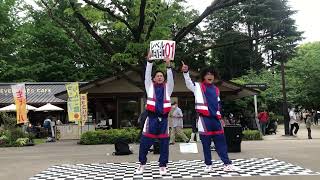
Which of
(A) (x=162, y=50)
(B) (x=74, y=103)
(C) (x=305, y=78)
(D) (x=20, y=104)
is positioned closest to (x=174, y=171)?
(A) (x=162, y=50)

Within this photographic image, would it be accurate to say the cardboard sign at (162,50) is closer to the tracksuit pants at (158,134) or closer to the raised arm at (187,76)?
the raised arm at (187,76)

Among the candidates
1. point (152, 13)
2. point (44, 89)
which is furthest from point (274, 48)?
point (152, 13)

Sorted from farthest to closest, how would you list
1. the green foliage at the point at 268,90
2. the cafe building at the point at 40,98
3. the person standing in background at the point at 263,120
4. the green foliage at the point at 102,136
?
the green foliage at the point at 268,90 → the cafe building at the point at 40,98 → the person standing in background at the point at 263,120 → the green foliage at the point at 102,136

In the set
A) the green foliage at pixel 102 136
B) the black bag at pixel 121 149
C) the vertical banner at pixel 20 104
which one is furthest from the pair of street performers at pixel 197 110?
the vertical banner at pixel 20 104

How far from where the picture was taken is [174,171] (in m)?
9.80

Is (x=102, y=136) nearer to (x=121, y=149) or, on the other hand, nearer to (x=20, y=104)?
(x=20, y=104)

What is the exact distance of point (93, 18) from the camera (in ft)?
49.9

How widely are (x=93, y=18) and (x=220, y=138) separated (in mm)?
7593

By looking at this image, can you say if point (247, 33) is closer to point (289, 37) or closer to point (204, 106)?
point (289, 37)

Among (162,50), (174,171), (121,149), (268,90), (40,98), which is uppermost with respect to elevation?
(268,90)

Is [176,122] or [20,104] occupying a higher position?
[20,104]

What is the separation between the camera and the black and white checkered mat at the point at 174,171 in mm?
9109

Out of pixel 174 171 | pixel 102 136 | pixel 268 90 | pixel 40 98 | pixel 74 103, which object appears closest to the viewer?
pixel 174 171

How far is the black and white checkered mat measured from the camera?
911cm
